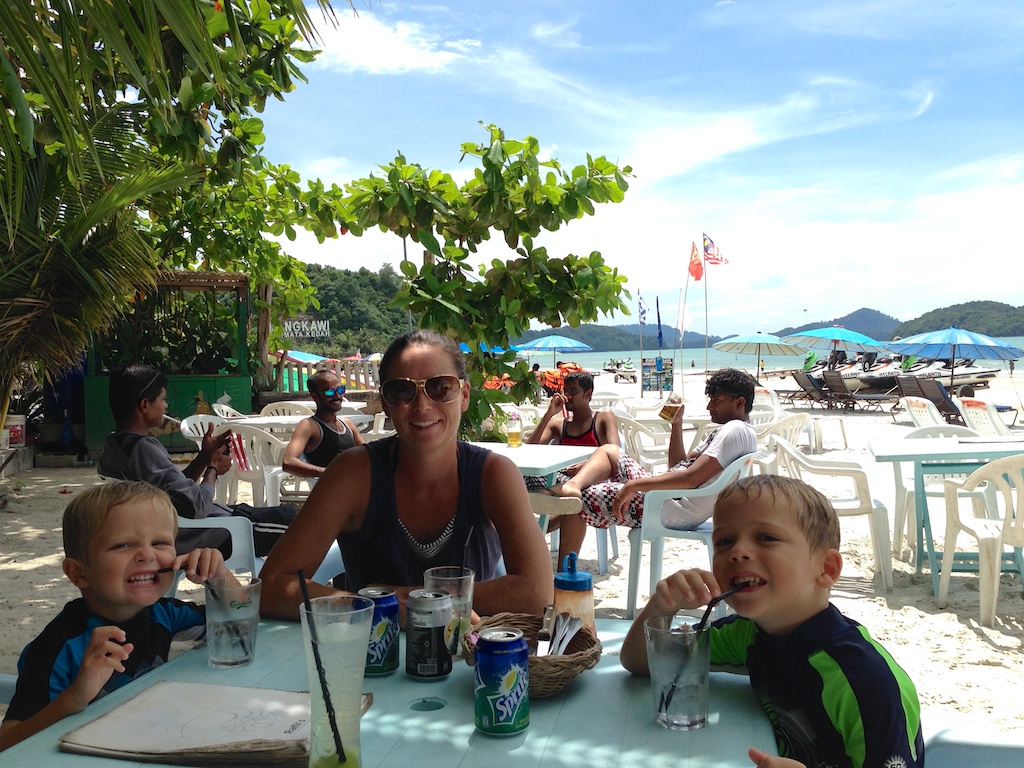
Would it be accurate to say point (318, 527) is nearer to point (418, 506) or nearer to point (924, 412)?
point (418, 506)

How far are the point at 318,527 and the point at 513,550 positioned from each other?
1.50ft

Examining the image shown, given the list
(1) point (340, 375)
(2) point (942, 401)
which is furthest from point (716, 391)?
(1) point (340, 375)

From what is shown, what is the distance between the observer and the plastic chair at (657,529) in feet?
13.7

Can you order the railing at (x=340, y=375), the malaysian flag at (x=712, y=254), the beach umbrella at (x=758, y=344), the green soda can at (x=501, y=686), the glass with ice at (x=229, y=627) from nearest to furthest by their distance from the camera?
the green soda can at (x=501, y=686) → the glass with ice at (x=229, y=627) → the railing at (x=340, y=375) → the beach umbrella at (x=758, y=344) → the malaysian flag at (x=712, y=254)

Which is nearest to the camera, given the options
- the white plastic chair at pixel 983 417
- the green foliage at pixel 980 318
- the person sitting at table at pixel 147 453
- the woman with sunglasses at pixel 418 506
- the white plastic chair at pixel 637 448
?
the woman with sunglasses at pixel 418 506

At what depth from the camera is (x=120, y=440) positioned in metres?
3.50

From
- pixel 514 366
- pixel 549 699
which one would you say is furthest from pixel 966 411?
pixel 549 699

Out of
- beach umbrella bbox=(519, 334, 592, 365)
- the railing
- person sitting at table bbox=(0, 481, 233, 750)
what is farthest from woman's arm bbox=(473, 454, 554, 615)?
beach umbrella bbox=(519, 334, 592, 365)

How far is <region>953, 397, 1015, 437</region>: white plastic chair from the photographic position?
740cm

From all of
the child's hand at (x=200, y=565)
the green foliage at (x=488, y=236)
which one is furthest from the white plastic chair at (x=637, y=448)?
the child's hand at (x=200, y=565)

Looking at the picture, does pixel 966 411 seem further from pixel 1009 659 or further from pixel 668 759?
pixel 668 759

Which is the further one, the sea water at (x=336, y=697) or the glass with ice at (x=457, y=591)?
the glass with ice at (x=457, y=591)

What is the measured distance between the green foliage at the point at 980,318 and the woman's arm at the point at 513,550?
93.4 m

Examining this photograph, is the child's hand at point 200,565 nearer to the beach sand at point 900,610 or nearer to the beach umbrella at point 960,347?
the beach sand at point 900,610
